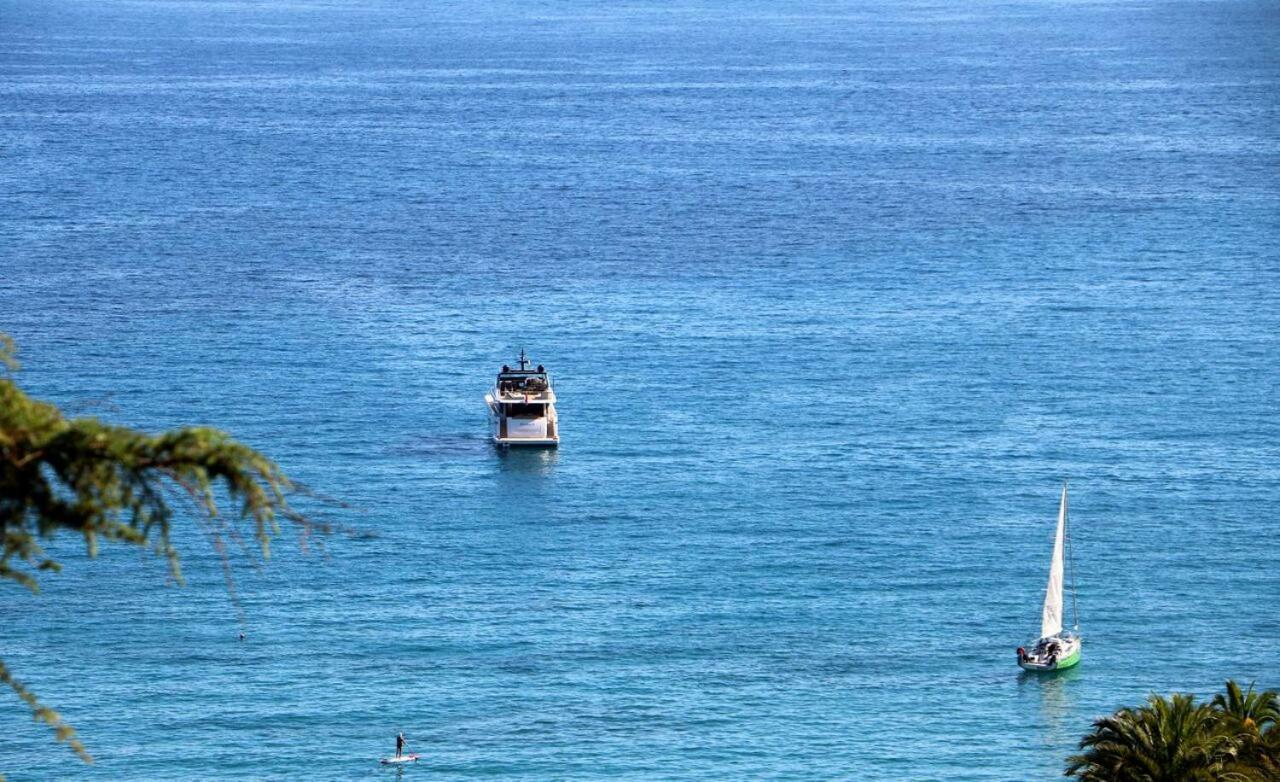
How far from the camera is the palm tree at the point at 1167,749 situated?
46469 millimetres

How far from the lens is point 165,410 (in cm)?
12100

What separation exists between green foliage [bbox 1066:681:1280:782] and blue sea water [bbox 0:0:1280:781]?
27618mm

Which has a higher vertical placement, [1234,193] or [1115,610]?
[1234,193]

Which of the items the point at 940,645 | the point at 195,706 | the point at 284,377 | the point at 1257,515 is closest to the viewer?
the point at 195,706

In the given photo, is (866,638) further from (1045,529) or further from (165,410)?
(165,410)

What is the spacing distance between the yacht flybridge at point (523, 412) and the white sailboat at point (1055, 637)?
113ft

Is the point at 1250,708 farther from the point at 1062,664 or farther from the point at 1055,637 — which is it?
the point at 1055,637

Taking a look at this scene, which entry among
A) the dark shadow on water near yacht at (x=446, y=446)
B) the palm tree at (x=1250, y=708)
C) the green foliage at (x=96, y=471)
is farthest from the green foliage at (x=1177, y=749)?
the dark shadow on water near yacht at (x=446, y=446)

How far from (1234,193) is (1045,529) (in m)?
105

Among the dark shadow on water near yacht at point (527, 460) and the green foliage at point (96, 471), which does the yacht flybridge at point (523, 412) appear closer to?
the dark shadow on water near yacht at point (527, 460)

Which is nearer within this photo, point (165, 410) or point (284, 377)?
point (165, 410)

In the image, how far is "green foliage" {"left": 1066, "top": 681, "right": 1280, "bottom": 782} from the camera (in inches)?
1832

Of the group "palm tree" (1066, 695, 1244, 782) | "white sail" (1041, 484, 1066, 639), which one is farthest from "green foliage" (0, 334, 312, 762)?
"white sail" (1041, 484, 1066, 639)

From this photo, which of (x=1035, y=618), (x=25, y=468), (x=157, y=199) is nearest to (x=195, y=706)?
(x=1035, y=618)
